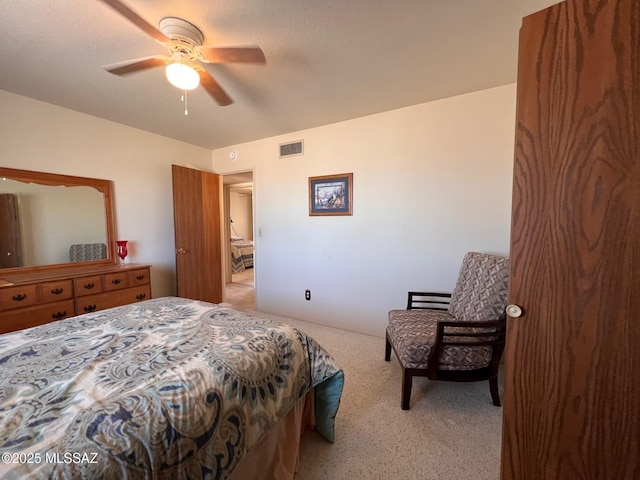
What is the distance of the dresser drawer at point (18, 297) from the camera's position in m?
1.95

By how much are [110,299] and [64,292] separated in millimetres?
361

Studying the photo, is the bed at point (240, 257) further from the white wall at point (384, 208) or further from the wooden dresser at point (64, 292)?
the wooden dresser at point (64, 292)

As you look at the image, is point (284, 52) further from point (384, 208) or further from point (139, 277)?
point (139, 277)

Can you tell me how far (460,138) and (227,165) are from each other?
3047 mm

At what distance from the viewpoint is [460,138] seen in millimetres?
2393

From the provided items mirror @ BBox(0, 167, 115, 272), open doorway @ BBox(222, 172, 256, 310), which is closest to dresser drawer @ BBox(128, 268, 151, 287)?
mirror @ BBox(0, 167, 115, 272)

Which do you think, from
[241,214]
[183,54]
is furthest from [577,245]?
[241,214]

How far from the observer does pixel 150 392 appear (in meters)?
0.84

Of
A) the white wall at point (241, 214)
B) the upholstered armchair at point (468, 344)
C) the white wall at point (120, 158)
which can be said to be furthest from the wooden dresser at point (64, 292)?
the white wall at point (241, 214)

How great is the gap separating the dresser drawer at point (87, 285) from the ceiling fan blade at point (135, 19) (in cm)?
212

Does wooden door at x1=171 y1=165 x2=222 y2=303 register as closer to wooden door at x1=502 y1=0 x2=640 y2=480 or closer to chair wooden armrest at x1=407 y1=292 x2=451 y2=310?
chair wooden armrest at x1=407 y1=292 x2=451 y2=310

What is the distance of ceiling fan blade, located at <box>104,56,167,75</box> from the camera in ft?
4.90

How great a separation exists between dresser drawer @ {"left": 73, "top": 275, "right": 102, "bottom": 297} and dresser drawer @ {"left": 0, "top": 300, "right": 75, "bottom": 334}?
11 centimetres

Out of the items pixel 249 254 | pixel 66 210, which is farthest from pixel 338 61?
pixel 249 254
